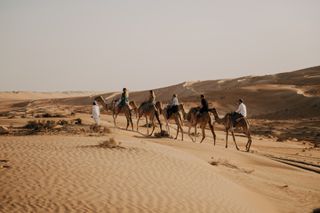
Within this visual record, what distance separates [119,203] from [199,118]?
1524 cm

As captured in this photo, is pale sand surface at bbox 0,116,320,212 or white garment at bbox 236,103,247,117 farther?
white garment at bbox 236,103,247,117

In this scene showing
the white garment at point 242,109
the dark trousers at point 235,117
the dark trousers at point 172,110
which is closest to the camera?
the white garment at point 242,109

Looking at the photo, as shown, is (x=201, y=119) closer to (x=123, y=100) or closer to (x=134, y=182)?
(x=123, y=100)

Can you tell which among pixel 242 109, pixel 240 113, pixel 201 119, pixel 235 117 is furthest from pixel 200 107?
pixel 242 109

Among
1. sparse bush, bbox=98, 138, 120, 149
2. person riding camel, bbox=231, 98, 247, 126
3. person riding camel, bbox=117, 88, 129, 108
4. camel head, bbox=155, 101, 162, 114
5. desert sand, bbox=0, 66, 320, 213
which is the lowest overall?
desert sand, bbox=0, 66, 320, 213

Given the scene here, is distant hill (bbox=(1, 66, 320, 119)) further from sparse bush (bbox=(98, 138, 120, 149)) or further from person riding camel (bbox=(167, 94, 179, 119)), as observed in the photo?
sparse bush (bbox=(98, 138, 120, 149))

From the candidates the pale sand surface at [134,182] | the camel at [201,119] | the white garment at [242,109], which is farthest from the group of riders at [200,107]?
the pale sand surface at [134,182]

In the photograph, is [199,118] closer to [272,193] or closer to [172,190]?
[272,193]

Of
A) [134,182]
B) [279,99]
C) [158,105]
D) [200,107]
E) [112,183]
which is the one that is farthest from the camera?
[279,99]

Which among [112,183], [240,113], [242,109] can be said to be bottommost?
[112,183]

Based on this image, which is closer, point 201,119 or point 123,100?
point 201,119

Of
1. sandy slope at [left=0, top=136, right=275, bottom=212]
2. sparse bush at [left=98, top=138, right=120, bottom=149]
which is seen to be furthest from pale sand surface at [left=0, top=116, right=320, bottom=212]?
sparse bush at [left=98, top=138, right=120, bottom=149]

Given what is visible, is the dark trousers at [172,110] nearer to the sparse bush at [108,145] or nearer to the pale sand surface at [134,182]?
the pale sand surface at [134,182]

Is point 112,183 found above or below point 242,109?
below
